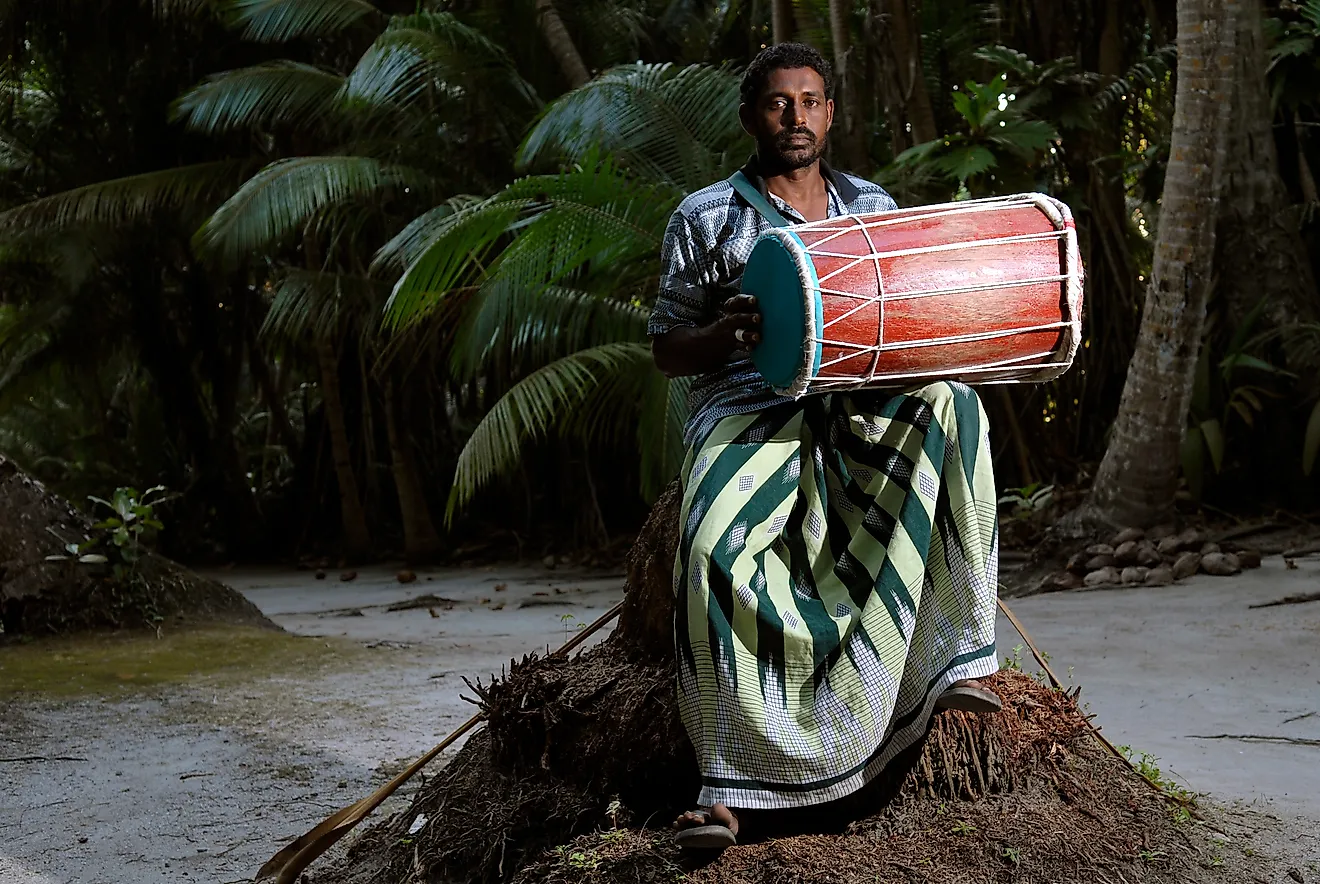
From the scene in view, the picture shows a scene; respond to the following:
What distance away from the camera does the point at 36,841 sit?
11.9 feet

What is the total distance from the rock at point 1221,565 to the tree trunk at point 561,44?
600 cm

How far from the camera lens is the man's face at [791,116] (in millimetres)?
2854

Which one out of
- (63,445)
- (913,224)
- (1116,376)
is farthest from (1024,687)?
(63,445)

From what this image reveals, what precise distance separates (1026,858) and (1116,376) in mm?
7807

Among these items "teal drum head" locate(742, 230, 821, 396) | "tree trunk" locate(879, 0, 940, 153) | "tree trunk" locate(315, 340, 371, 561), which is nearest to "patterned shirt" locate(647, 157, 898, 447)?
"teal drum head" locate(742, 230, 821, 396)

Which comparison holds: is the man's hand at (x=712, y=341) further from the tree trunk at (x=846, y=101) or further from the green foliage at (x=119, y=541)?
the tree trunk at (x=846, y=101)

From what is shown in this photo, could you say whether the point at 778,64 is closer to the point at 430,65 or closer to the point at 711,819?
the point at 711,819

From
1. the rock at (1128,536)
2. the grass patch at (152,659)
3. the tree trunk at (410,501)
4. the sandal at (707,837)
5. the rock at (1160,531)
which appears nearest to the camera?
the sandal at (707,837)

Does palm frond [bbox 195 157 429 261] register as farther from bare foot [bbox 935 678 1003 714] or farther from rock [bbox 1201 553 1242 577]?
bare foot [bbox 935 678 1003 714]

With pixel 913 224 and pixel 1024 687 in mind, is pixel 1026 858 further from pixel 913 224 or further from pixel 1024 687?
pixel 913 224

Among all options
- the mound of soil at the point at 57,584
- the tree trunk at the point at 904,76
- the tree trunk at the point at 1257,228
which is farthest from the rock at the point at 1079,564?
the mound of soil at the point at 57,584

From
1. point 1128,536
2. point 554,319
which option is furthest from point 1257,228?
point 554,319

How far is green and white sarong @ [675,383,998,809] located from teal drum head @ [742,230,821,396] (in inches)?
8.1

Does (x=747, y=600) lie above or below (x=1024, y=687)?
above
